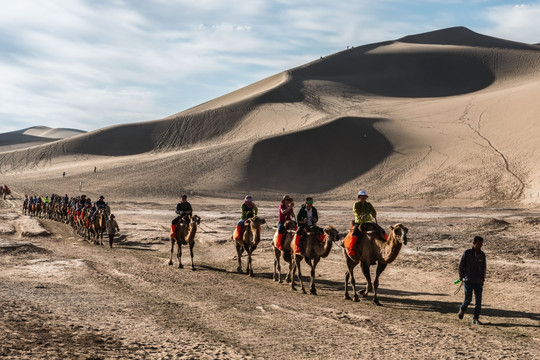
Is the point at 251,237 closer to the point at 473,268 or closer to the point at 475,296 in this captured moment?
the point at 473,268

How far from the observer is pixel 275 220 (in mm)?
38656

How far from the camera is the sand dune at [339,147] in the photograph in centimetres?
6538

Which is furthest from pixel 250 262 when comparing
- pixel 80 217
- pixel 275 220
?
A: pixel 275 220

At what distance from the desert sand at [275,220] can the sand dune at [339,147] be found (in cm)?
37

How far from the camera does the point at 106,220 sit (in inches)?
1026

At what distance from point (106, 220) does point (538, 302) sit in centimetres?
1901

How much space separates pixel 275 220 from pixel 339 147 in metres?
45.9

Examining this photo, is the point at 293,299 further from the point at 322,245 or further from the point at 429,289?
the point at 429,289

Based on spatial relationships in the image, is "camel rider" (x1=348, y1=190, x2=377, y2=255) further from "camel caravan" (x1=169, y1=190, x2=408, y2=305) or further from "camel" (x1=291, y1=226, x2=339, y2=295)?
"camel" (x1=291, y1=226, x2=339, y2=295)

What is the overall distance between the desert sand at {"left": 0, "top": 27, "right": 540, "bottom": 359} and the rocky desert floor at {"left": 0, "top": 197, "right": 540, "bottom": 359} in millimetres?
61

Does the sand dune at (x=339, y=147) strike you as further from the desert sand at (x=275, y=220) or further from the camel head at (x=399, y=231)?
the camel head at (x=399, y=231)

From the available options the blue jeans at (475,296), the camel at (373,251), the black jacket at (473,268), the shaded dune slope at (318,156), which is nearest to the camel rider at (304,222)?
the camel at (373,251)

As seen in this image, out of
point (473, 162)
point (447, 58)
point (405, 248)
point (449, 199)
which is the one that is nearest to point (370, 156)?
point (473, 162)

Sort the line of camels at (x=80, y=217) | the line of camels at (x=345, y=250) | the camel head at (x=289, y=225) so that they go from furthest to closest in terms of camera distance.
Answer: the line of camels at (x=80, y=217)
the camel head at (x=289, y=225)
the line of camels at (x=345, y=250)
